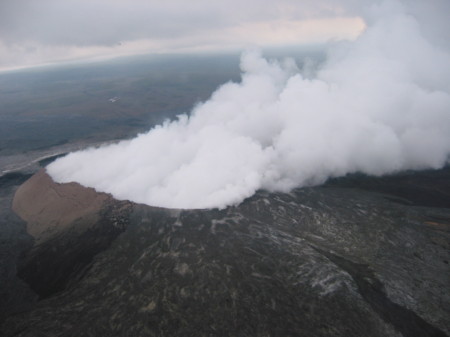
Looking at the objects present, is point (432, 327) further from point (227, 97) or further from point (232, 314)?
point (227, 97)

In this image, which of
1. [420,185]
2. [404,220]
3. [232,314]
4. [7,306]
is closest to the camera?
[232,314]

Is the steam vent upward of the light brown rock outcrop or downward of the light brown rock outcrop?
upward

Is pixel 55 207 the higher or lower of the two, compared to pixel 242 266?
lower

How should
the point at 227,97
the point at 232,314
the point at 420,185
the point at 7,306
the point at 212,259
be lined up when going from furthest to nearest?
the point at 227,97 < the point at 420,185 < the point at 212,259 < the point at 7,306 < the point at 232,314

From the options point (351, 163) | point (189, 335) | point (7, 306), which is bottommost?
point (351, 163)

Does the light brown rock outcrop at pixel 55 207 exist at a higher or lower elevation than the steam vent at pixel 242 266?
lower

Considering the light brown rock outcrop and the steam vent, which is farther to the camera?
the light brown rock outcrop

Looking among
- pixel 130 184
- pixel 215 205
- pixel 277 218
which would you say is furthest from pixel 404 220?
pixel 130 184

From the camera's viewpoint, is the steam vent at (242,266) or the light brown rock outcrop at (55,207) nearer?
the steam vent at (242,266)
